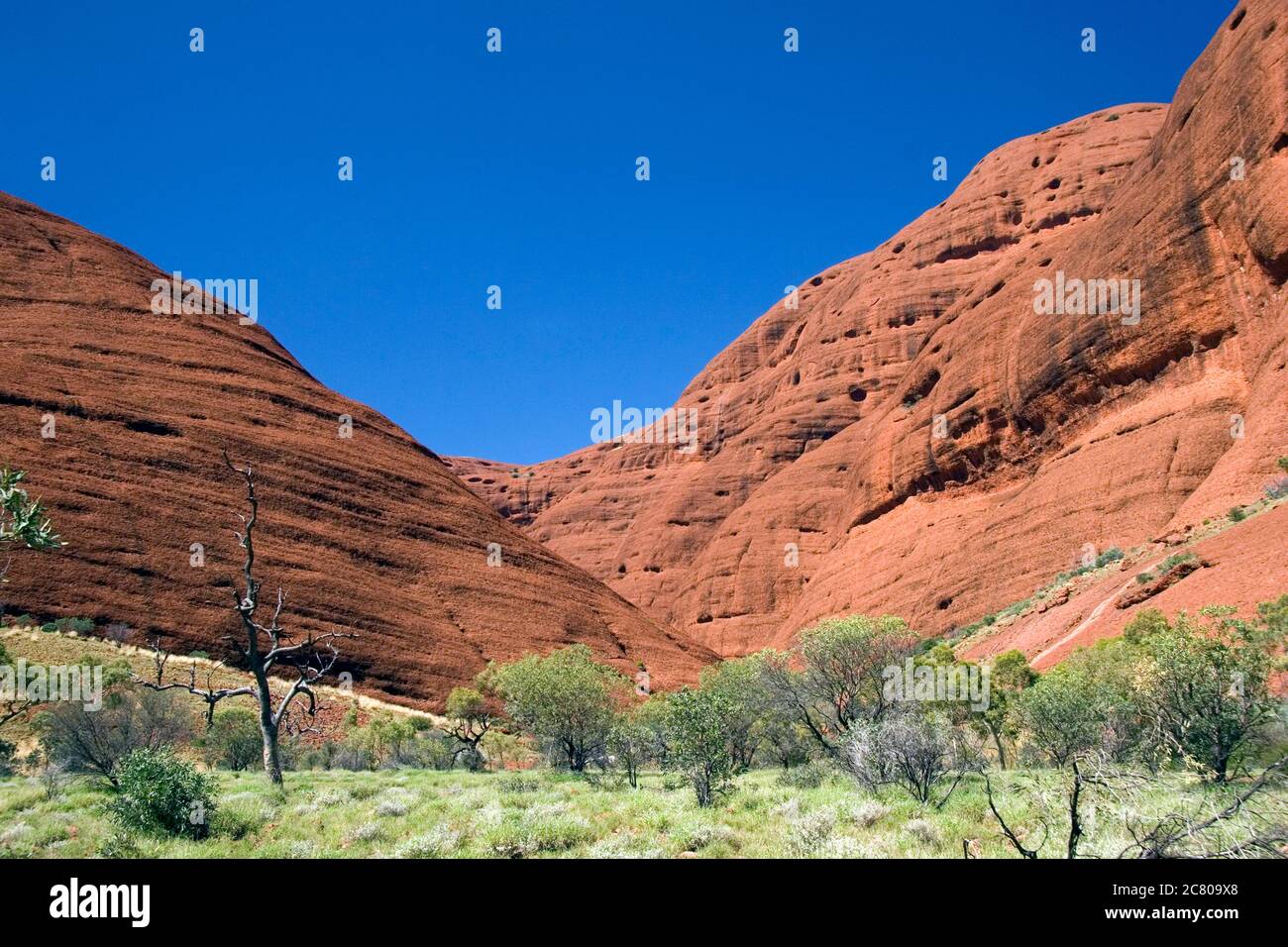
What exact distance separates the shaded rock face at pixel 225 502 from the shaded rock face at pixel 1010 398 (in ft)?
62.7

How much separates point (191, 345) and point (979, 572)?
59.8m

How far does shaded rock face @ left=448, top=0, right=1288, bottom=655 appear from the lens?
3875cm

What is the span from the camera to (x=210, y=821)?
1144cm

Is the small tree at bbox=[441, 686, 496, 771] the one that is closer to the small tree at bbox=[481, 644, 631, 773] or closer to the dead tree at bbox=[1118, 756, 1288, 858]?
the small tree at bbox=[481, 644, 631, 773]

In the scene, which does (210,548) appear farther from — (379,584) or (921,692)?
(921,692)

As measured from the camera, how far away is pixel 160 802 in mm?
10797

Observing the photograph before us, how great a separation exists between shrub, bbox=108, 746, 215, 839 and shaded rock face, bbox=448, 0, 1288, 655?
26946mm

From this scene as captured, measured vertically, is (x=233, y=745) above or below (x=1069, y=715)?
below

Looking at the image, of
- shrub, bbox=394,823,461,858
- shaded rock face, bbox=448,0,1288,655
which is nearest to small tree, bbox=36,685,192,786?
shrub, bbox=394,823,461,858

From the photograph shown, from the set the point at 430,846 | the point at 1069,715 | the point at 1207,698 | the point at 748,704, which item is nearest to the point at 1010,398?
the point at 748,704

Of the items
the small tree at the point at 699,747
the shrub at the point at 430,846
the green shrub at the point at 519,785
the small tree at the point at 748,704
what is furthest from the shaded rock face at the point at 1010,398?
the shrub at the point at 430,846

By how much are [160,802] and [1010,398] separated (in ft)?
178

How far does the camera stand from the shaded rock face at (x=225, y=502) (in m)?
45.8

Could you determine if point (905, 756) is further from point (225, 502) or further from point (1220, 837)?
point (225, 502)
